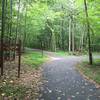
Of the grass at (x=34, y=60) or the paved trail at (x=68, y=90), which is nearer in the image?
the paved trail at (x=68, y=90)

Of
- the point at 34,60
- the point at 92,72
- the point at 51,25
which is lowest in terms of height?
the point at 92,72

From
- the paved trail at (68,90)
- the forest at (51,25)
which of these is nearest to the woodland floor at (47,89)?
the paved trail at (68,90)

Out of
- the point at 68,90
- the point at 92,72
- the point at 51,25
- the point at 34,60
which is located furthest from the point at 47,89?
the point at 51,25

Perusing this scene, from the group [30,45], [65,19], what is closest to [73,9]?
[65,19]

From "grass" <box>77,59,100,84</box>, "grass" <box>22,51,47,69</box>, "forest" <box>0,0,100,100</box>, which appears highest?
"forest" <box>0,0,100,100</box>

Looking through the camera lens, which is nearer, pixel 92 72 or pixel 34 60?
pixel 92 72

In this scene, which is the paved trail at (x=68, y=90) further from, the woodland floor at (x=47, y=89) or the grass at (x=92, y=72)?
the grass at (x=92, y=72)

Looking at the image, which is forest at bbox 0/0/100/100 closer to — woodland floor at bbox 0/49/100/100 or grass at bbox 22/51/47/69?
grass at bbox 22/51/47/69

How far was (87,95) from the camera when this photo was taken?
899 cm

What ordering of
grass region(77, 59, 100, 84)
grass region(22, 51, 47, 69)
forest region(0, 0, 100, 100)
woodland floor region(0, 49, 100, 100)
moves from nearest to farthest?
woodland floor region(0, 49, 100, 100) < grass region(77, 59, 100, 84) < grass region(22, 51, 47, 69) < forest region(0, 0, 100, 100)

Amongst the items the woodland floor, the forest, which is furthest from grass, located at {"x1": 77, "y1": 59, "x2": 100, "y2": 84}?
the forest

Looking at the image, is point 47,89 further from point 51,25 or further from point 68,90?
point 51,25

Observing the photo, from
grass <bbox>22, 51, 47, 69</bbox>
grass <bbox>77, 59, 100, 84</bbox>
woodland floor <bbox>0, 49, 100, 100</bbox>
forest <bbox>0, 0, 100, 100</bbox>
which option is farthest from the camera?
forest <bbox>0, 0, 100, 100</bbox>

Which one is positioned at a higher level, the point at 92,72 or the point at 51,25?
the point at 51,25
